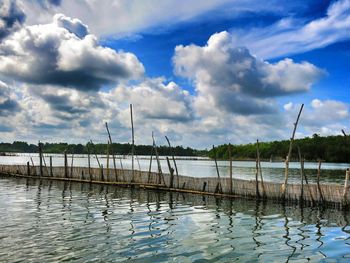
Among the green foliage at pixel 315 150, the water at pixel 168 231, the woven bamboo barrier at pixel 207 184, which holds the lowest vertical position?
the water at pixel 168 231

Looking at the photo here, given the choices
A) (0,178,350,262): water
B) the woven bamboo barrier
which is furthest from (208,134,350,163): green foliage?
(0,178,350,262): water

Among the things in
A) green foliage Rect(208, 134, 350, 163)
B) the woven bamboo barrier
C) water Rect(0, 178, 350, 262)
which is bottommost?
water Rect(0, 178, 350, 262)

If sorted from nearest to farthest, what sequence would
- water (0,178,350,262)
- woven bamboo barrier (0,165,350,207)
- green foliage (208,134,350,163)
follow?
water (0,178,350,262), woven bamboo barrier (0,165,350,207), green foliage (208,134,350,163)

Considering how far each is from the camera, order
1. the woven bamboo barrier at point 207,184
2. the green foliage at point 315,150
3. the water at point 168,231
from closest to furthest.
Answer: the water at point 168,231, the woven bamboo barrier at point 207,184, the green foliage at point 315,150

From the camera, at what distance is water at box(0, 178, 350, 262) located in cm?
1181

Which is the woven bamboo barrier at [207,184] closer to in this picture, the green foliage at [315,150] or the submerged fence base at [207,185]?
the submerged fence base at [207,185]

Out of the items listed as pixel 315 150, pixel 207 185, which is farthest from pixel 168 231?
pixel 315 150

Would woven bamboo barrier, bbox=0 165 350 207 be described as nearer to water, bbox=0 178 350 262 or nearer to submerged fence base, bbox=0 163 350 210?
submerged fence base, bbox=0 163 350 210

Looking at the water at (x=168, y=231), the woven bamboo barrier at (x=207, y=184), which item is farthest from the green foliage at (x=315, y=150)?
the water at (x=168, y=231)

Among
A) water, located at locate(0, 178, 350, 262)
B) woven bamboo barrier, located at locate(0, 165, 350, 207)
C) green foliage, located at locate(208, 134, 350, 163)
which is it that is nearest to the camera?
water, located at locate(0, 178, 350, 262)

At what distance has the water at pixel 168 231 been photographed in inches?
465

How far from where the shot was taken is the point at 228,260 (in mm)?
11438

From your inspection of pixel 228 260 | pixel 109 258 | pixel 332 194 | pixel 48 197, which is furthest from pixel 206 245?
pixel 48 197

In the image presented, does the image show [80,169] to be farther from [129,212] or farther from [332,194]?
[332,194]
